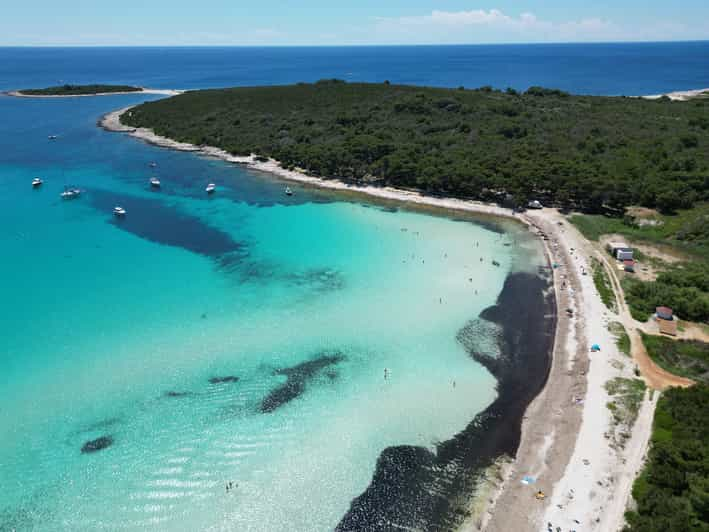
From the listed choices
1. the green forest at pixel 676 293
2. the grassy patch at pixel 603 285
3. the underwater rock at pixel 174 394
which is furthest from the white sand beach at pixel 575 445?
the underwater rock at pixel 174 394

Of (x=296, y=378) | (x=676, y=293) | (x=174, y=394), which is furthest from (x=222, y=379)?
(x=676, y=293)

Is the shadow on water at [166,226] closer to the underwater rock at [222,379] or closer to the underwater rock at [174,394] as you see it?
the underwater rock at [222,379]

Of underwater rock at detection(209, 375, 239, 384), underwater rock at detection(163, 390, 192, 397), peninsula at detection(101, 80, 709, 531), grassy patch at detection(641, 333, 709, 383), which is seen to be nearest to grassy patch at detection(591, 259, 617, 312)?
peninsula at detection(101, 80, 709, 531)

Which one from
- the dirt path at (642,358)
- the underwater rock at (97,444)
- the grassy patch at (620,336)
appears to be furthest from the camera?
the grassy patch at (620,336)

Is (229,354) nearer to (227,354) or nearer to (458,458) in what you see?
(227,354)

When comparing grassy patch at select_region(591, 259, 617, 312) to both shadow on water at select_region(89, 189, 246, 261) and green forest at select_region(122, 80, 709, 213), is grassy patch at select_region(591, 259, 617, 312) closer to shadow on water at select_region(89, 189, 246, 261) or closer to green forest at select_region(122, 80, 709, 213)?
green forest at select_region(122, 80, 709, 213)

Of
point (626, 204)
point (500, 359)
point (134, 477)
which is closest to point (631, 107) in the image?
point (626, 204)

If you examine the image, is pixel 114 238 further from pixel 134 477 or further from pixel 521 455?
pixel 521 455
